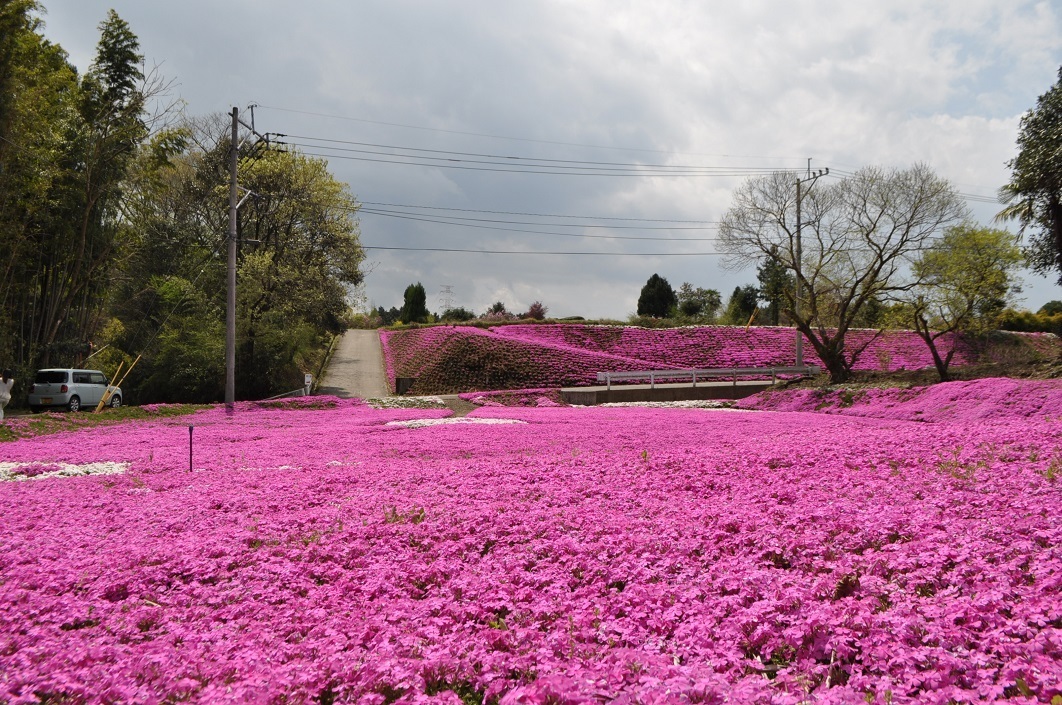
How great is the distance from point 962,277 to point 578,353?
1744cm

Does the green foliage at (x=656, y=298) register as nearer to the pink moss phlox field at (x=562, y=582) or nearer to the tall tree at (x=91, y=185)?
the tall tree at (x=91, y=185)

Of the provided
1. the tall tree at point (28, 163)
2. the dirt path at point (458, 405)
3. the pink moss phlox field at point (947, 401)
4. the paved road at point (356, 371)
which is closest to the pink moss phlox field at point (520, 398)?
the dirt path at point (458, 405)

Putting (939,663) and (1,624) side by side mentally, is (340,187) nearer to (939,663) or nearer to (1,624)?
(1,624)

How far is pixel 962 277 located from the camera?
2559cm

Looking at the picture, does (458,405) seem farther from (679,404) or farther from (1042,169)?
(1042,169)

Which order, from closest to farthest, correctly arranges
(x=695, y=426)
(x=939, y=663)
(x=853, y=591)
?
(x=939, y=663) < (x=853, y=591) < (x=695, y=426)

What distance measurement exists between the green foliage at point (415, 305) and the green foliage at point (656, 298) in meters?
21.7

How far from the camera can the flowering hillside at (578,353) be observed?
1270 inches

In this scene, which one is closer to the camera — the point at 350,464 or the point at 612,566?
the point at 612,566

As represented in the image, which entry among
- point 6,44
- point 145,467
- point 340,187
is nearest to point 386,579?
point 145,467

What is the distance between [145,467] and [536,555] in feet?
25.9

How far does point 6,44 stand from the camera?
714 inches

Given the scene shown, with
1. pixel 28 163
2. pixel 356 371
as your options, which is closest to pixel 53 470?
pixel 28 163

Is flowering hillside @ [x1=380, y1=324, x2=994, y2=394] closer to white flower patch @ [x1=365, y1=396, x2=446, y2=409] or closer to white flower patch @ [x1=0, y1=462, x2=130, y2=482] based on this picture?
white flower patch @ [x1=365, y1=396, x2=446, y2=409]
